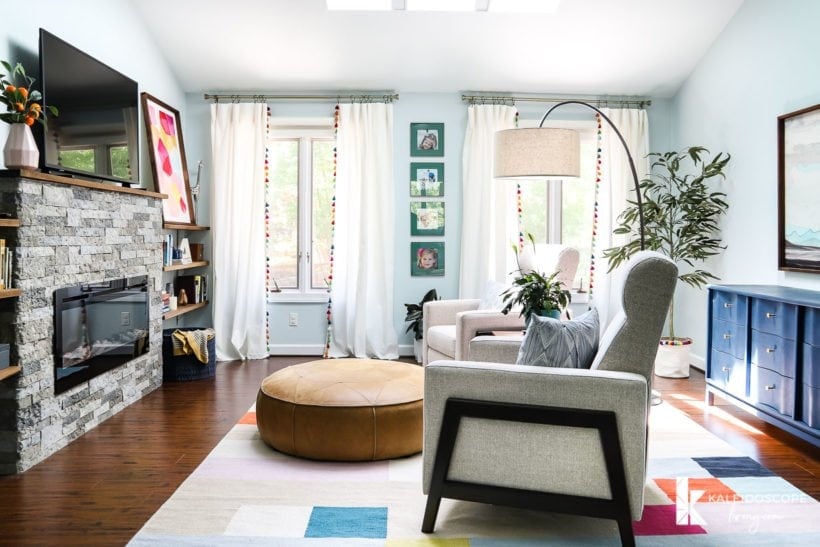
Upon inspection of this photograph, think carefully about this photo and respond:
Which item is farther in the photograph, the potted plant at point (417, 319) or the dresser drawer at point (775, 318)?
the potted plant at point (417, 319)

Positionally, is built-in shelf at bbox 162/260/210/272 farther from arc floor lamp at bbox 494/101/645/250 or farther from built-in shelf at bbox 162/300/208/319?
arc floor lamp at bbox 494/101/645/250

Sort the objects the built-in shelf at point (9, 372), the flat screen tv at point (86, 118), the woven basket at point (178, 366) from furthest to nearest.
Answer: the woven basket at point (178, 366) < the flat screen tv at point (86, 118) < the built-in shelf at point (9, 372)

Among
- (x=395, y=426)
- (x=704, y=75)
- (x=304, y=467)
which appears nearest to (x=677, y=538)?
(x=395, y=426)

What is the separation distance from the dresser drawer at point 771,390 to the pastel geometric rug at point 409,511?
1.25 ft

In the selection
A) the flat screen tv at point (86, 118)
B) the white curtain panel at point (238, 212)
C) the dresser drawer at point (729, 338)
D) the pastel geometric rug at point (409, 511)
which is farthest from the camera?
the white curtain panel at point (238, 212)

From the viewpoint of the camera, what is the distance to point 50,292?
3453 mm

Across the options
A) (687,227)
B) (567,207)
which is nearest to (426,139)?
(567,207)

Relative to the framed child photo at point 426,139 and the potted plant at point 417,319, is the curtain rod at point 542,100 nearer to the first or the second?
the framed child photo at point 426,139

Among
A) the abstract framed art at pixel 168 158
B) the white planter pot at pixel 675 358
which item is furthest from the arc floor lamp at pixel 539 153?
the abstract framed art at pixel 168 158

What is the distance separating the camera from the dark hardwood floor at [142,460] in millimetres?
2590

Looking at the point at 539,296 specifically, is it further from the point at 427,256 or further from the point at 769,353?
the point at 427,256

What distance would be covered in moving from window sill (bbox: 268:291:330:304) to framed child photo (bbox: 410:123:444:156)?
57.9 inches

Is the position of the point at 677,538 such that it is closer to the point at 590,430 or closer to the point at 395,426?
the point at 590,430

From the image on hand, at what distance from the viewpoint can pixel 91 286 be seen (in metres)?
3.90
